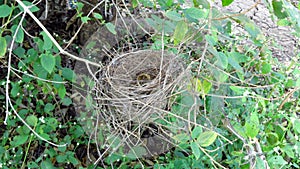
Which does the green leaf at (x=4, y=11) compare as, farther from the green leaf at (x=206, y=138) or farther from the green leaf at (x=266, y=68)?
the green leaf at (x=266, y=68)

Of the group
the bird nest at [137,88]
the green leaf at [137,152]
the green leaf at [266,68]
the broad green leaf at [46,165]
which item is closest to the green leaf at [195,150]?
the bird nest at [137,88]

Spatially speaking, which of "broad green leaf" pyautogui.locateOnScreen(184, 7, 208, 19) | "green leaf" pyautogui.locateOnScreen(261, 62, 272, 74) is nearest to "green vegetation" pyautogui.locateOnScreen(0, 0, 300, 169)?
"green leaf" pyautogui.locateOnScreen(261, 62, 272, 74)

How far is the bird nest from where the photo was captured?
1.12 m

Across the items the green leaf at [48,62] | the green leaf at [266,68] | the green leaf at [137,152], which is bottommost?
the green leaf at [137,152]

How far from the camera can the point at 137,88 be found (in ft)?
3.76

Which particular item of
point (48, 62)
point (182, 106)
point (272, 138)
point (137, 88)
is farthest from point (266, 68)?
point (48, 62)

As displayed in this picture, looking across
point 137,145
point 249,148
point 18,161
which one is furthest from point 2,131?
point 249,148

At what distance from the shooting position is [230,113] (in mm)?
1386

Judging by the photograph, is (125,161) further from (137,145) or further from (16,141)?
(16,141)

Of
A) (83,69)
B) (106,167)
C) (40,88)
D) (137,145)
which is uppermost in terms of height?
(83,69)

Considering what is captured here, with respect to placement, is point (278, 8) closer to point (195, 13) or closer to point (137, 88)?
point (195, 13)

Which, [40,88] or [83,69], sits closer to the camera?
[83,69]

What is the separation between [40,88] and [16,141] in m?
0.23

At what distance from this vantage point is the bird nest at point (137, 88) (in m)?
1.12
